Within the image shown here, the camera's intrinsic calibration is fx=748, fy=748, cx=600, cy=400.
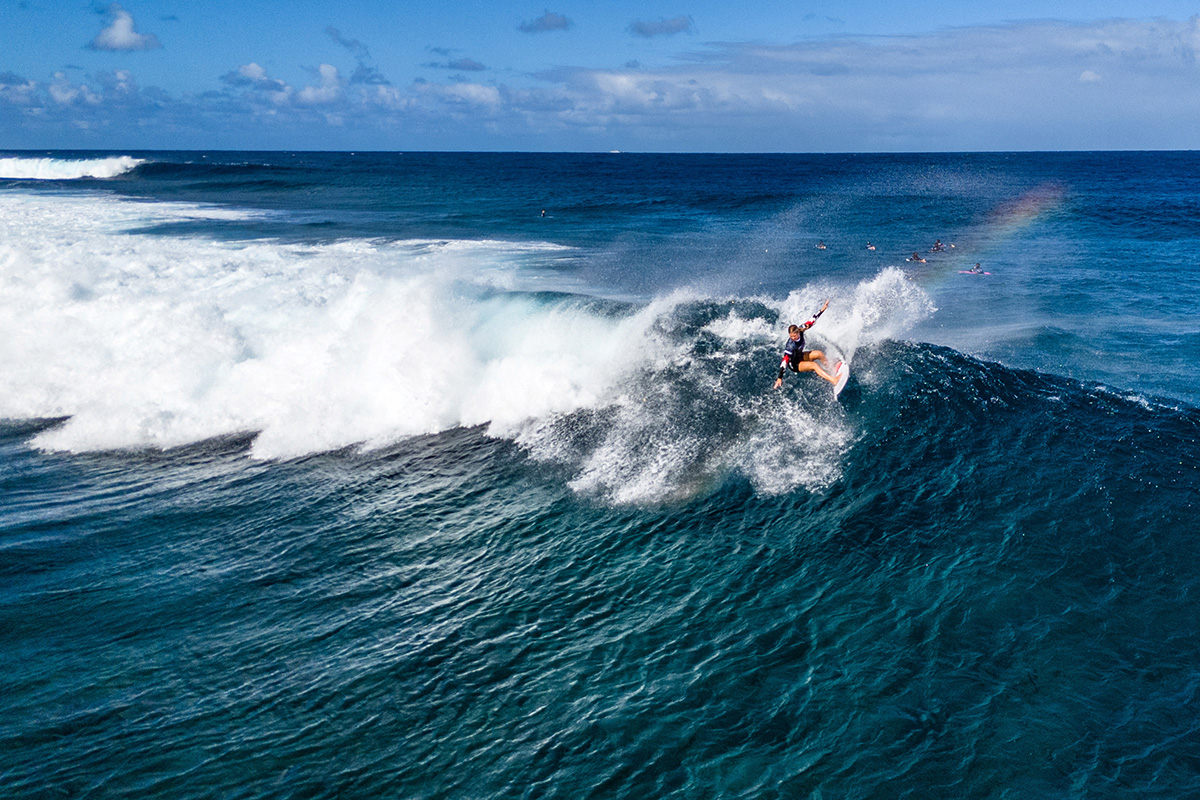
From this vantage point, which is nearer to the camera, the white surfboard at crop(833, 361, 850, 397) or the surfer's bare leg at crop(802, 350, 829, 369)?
the surfer's bare leg at crop(802, 350, 829, 369)

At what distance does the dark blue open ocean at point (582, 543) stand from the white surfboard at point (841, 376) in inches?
20.4

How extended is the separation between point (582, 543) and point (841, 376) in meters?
8.67

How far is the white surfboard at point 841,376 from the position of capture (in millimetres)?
19250

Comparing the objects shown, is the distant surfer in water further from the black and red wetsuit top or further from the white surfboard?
the white surfboard

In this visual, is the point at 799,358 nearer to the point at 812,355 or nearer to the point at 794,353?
the point at 794,353

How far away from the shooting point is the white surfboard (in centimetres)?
1925

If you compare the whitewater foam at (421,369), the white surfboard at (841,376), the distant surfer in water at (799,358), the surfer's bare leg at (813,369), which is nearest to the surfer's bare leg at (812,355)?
the distant surfer in water at (799,358)

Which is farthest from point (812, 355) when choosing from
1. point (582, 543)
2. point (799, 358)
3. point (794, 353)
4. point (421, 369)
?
point (421, 369)

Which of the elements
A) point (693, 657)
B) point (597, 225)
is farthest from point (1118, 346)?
point (597, 225)

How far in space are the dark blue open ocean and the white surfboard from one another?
1.70 feet

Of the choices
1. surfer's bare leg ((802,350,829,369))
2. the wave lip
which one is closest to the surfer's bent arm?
surfer's bare leg ((802,350,829,369))

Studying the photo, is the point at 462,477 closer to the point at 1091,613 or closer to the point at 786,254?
the point at 1091,613

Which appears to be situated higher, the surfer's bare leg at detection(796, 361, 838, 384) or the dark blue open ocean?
the surfer's bare leg at detection(796, 361, 838, 384)

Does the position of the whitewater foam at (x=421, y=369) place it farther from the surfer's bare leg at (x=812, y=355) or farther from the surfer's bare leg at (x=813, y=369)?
the surfer's bare leg at (x=812, y=355)
